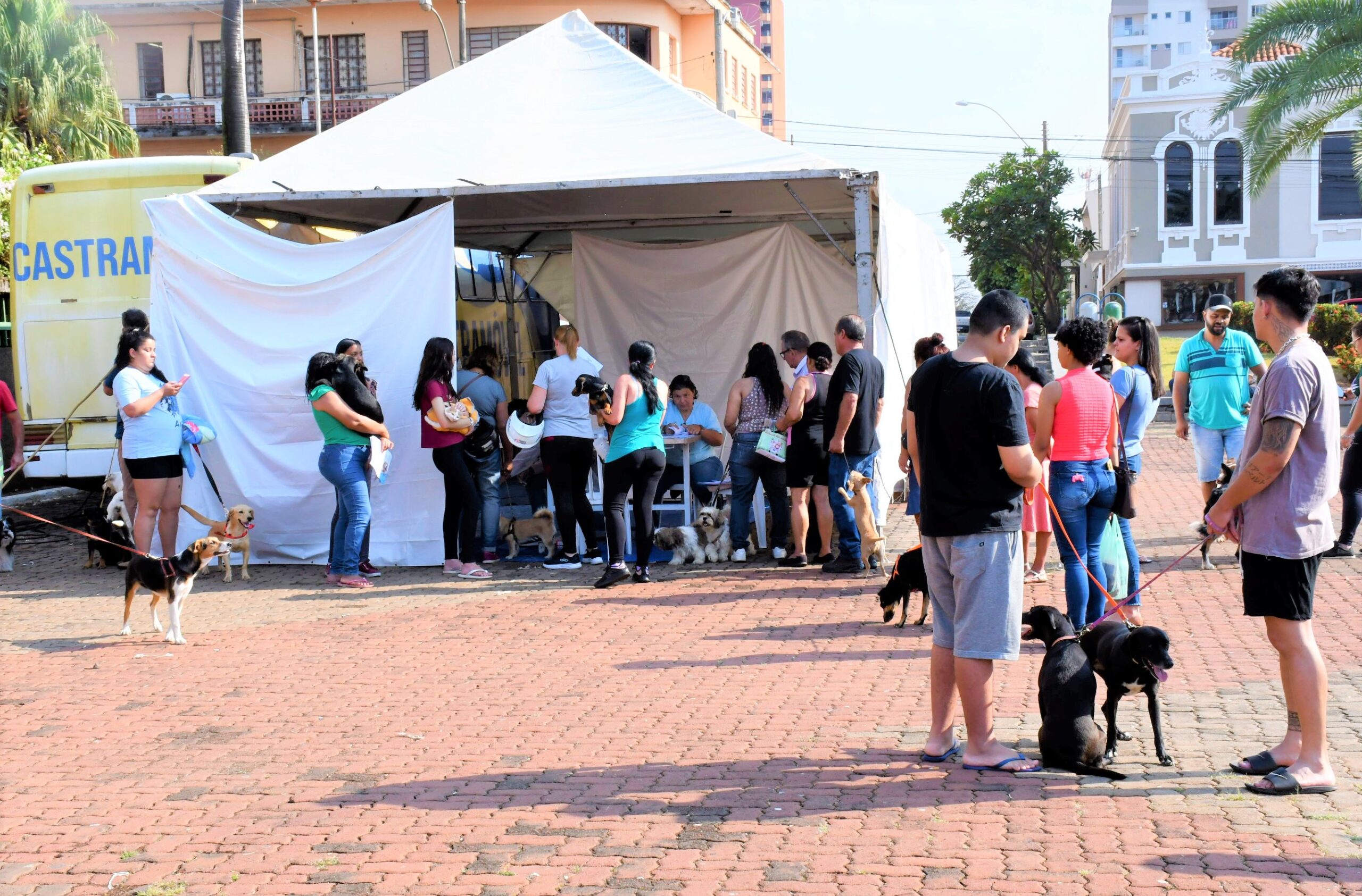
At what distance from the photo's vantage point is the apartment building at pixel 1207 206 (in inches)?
1612

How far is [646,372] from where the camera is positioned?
9.23m

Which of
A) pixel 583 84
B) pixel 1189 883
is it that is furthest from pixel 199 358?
pixel 1189 883

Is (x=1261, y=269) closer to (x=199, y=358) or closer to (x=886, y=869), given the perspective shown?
(x=199, y=358)

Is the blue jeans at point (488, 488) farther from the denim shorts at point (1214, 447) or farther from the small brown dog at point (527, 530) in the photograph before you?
the denim shorts at point (1214, 447)

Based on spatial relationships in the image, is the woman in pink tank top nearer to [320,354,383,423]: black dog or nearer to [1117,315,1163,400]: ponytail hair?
[1117,315,1163,400]: ponytail hair

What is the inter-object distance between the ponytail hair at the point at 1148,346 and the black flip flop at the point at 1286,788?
4.25m

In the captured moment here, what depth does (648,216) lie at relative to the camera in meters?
13.7

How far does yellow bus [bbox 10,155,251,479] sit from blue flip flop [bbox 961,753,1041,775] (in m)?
9.44

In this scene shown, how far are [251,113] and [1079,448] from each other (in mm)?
42660

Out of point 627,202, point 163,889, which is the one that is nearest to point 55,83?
point 627,202

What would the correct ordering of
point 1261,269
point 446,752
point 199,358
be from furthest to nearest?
point 1261,269, point 199,358, point 446,752

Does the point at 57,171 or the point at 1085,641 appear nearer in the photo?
the point at 1085,641

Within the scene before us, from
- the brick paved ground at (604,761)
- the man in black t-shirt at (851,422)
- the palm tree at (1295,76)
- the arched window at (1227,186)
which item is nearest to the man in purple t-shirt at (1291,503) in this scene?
the brick paved ground at (604,761)

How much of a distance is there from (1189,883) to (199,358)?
8.61 m
